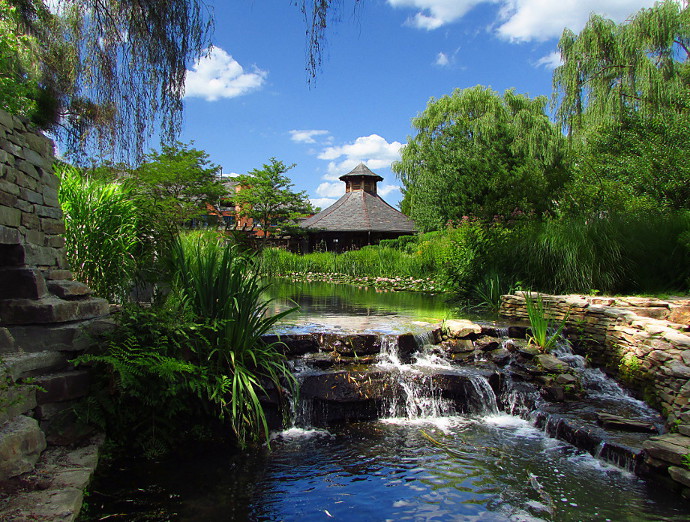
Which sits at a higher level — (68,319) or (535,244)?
(535,244)

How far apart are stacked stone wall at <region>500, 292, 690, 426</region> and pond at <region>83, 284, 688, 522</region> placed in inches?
43.9

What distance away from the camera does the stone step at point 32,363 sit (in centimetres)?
324

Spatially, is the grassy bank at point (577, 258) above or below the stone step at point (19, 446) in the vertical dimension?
above

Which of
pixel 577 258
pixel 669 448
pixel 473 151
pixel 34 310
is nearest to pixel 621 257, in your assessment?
pixel 577 258

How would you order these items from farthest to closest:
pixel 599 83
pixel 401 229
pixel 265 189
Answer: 1. pixel 401 229
2. pixel 265 189
3. pixel 599 83

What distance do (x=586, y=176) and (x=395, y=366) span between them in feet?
34.6

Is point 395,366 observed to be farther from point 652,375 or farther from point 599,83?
point 599,83

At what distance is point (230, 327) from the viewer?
14.1 feet

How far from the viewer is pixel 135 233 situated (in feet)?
17.0

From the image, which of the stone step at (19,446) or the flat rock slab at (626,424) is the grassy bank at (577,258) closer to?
the flat rock slab at (626,424)

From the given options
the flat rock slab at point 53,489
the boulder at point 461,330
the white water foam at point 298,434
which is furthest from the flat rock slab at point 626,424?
the flat rock slab at point 53,489

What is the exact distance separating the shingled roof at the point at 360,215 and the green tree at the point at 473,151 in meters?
2.91

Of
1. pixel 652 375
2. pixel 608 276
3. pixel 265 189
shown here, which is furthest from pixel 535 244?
pixel 265 189

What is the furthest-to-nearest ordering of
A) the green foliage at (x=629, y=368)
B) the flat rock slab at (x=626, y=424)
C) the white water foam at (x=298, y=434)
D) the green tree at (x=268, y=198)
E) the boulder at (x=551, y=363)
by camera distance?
the green tree at (x=268, y=198) < the boulder at (x=551, y=363) < the green foliage at (x=629, y=368) < the white water foam at (x=298, y=434) < the flat rock slab at (x=626, y=424)
